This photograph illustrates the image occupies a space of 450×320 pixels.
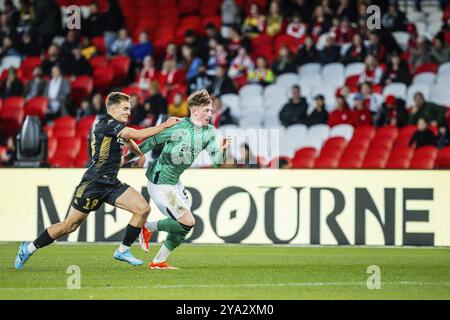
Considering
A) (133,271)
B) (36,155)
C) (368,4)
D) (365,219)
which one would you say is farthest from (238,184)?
(368,4)

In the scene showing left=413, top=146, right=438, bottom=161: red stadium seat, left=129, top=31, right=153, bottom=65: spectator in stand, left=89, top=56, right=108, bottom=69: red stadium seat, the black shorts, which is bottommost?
the black shorts

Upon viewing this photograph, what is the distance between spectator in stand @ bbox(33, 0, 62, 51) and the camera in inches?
846

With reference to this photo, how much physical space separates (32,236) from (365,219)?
4741mm

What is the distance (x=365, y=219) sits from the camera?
1425cm

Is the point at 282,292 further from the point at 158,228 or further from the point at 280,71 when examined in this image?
the point at 280,71

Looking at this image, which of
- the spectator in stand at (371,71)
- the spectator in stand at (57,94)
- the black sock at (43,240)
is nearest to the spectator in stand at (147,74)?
the spectator in stand at (57,94)

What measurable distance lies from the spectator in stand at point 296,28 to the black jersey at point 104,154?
34.4 ft

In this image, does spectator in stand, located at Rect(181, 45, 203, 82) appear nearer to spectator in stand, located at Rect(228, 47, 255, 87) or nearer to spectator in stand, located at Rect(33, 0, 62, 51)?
spectator in stand, located at Rect(228, 47, 255, 87)

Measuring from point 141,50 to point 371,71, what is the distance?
4837mm

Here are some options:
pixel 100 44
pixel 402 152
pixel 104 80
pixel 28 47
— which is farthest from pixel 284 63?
pixel 28 47

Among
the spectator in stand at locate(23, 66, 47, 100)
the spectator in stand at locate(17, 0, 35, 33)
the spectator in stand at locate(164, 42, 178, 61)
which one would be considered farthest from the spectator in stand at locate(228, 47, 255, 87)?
the spectator in stand at locate(17, 0, 35, 33)

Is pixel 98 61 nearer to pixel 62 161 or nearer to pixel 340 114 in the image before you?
pixel 62 161

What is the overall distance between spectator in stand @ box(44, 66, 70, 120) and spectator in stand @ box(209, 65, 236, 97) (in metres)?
2.86

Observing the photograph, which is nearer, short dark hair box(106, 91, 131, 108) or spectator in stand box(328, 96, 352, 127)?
short dark hair box(106, 91, 131, 108)
